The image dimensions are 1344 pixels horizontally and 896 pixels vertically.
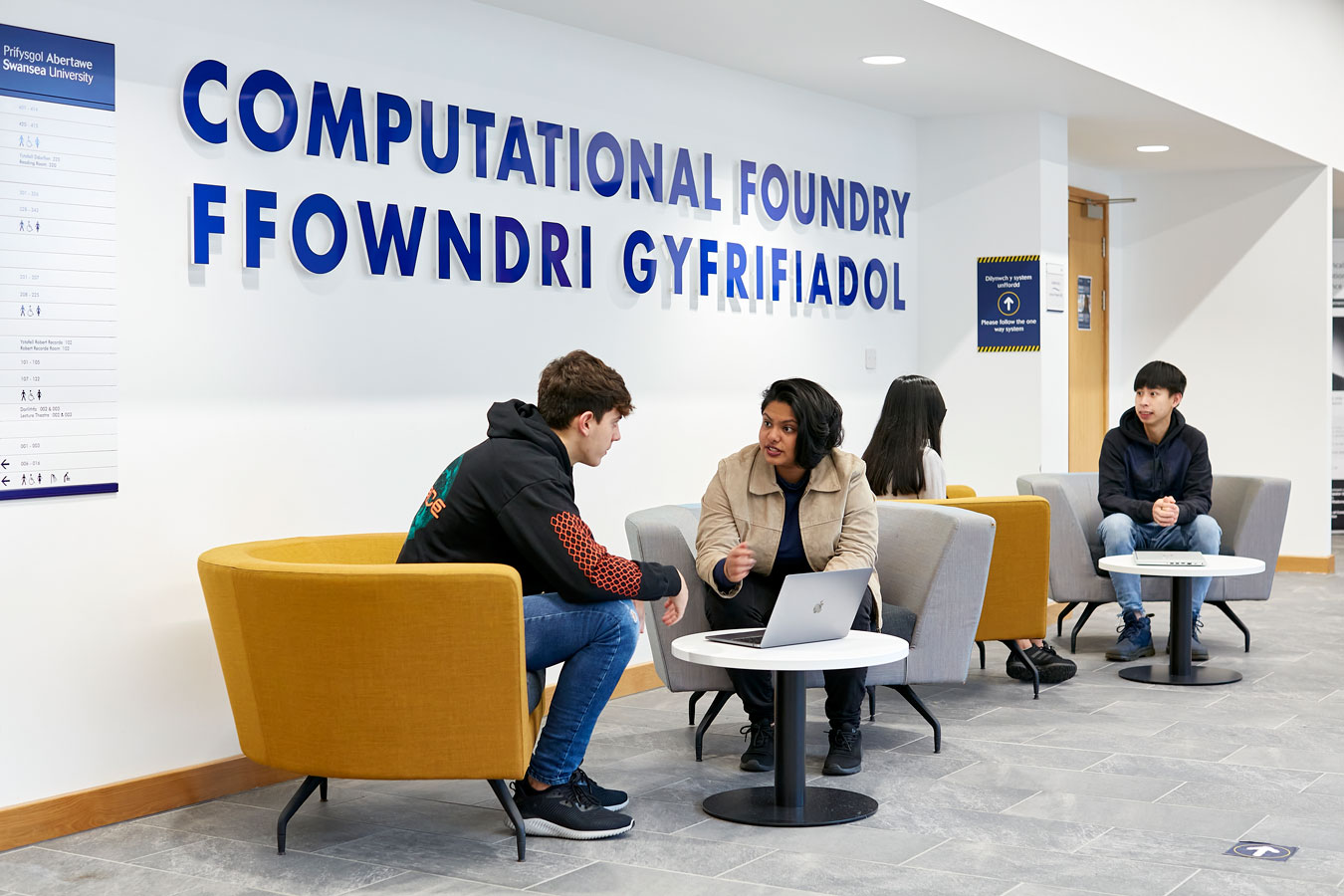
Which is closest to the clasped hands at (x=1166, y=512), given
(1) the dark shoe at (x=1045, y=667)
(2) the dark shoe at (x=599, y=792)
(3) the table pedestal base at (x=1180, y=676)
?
(3) the table pedestal base at (x=1180, y=676)

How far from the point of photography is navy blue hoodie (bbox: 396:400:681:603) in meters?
3.76

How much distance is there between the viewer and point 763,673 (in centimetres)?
463

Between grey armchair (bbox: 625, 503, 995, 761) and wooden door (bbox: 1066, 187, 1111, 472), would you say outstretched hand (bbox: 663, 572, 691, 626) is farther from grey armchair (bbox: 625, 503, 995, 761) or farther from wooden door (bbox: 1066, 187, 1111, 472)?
wooden door (bbox: 1066, 187, 1111, 472)

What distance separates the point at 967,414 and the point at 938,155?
1478 mm

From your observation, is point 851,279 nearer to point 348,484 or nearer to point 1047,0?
point 1047,0

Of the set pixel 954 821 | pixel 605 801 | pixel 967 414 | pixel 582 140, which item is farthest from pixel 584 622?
pixel 967 414

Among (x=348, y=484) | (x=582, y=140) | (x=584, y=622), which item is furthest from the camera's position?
(x=582, y=140)

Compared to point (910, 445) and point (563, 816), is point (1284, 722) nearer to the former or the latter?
point (910, 445)

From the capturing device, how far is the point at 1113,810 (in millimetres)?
4145

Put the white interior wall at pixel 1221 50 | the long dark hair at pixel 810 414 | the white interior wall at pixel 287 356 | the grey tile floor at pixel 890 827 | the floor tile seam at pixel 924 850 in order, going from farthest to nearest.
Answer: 1. the white interior wall at pixel 1221 50
2. the long dark hair at pixel 810 414
3. the white interior wall at pixel 287 356
4. the floor tile seam at pixel 924 850
5. the grey tile floor at pixel 890 827

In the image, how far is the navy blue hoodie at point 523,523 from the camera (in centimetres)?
376

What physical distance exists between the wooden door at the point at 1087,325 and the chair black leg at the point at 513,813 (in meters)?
6.67

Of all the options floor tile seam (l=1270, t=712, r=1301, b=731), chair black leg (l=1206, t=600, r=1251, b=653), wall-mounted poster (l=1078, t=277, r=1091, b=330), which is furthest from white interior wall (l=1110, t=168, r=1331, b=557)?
floor tile seam (l=1270, t=712, r=1301, b=731)

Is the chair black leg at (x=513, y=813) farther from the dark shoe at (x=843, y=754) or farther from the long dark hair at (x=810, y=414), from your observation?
the long dark hair at (x=810, y=414)
